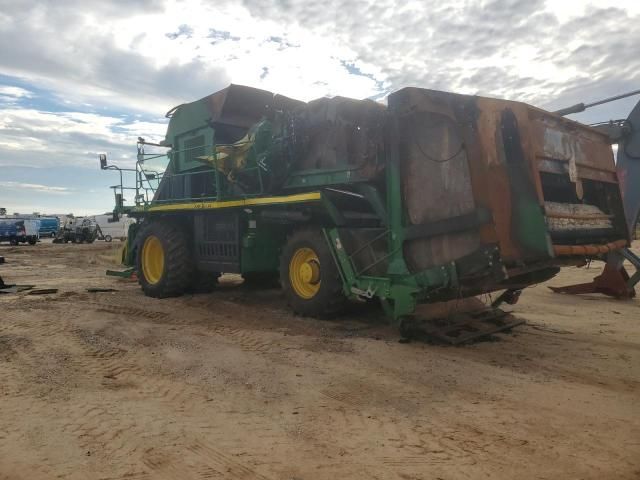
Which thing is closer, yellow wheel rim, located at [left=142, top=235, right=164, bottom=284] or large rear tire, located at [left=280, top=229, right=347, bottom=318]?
large rear tire, located at [left=280, top=229, right=347, bottom=318]

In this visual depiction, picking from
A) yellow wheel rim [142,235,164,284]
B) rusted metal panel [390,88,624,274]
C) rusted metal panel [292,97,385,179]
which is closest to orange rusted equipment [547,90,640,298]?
rusted metal panel [390,88,624,274]

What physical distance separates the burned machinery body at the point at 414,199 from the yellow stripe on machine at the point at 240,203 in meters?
0.03

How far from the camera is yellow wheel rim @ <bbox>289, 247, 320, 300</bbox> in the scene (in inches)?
265

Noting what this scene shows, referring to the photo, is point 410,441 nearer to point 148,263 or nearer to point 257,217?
point 257,217

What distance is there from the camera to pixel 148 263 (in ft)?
32.7

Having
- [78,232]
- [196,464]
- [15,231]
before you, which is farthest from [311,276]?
[78,232]

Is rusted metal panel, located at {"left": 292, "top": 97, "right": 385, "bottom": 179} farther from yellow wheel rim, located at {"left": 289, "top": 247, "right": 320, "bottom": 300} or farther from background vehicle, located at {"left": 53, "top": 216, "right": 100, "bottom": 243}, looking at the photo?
background vehicle, located at {"left": 53, "top": 216, "right": 100, "bottom": 243}

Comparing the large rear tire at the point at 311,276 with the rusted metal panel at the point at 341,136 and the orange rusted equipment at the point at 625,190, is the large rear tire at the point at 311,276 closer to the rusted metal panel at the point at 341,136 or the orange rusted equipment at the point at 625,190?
the rusted metal panel at the point at 341,136

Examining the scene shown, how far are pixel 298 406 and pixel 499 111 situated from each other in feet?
11.7

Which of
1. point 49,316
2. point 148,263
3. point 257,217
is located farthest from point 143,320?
point 148,263

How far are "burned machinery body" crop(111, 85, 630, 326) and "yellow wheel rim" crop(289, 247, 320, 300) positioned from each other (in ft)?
0.05

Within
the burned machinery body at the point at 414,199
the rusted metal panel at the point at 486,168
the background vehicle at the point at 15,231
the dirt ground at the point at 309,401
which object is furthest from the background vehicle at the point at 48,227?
the rusted metal panel at the point at 486,168

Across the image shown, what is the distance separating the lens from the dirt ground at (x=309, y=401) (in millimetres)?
3031

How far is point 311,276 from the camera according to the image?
6.75m
